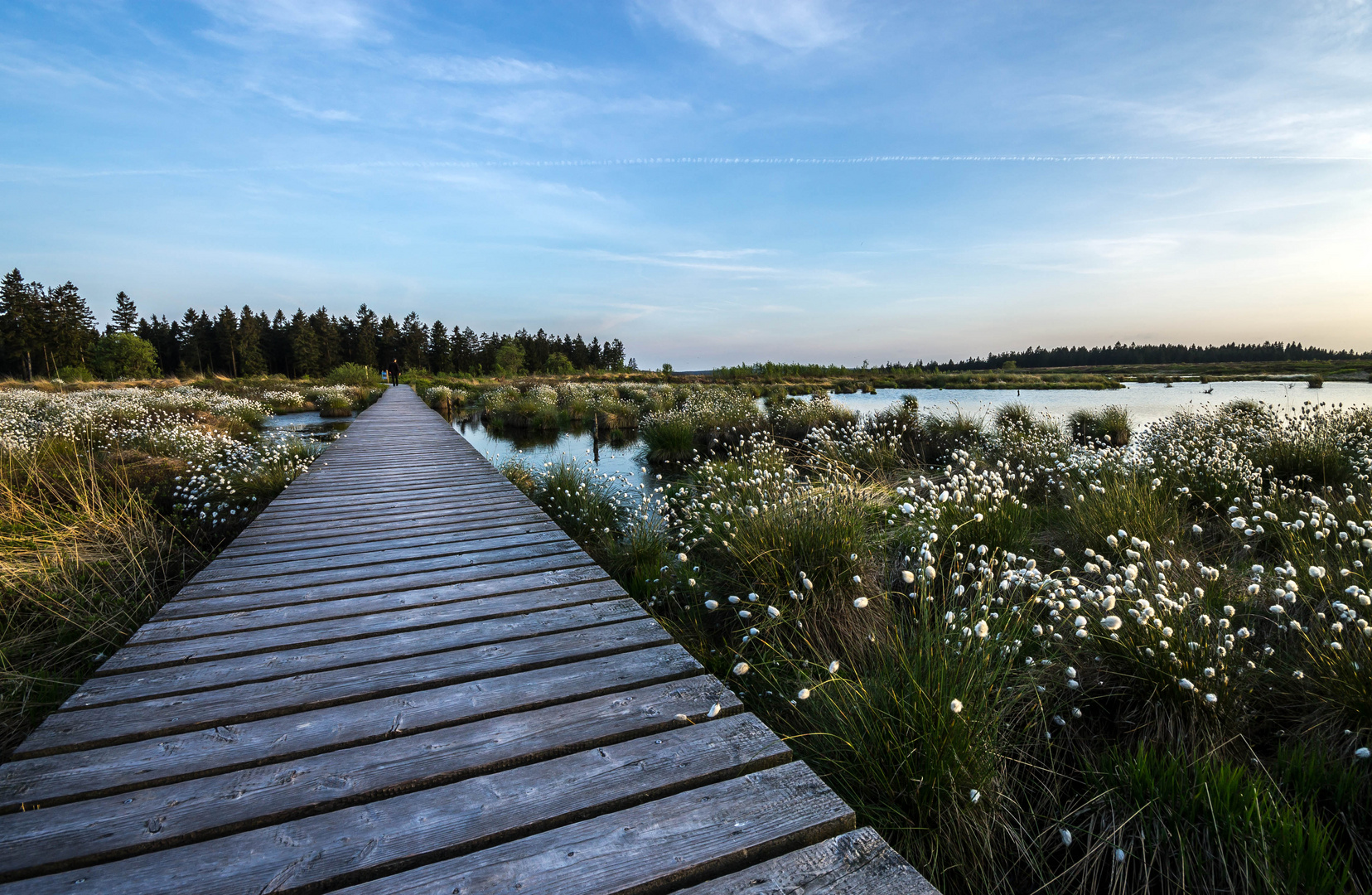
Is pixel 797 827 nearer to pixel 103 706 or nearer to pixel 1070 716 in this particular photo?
pixel 1070 716

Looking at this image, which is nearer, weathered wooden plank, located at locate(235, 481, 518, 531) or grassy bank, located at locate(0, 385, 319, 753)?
grassy bank, located at locate(0, 385, 319, 753)

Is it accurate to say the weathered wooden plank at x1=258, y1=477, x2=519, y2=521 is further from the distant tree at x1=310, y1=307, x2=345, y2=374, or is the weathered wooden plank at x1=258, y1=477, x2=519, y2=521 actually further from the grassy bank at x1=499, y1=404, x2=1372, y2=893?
the distant tree at x1=310, y1=307, x2=345, y2=374

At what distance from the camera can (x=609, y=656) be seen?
2.63 meters

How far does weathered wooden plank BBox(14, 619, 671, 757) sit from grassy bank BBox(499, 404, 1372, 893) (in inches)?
25.6

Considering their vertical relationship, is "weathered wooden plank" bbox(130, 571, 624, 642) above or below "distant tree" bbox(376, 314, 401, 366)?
below

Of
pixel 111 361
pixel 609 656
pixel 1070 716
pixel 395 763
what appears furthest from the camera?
pixel 111 361

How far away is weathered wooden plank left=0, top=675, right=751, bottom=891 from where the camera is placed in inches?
59.5

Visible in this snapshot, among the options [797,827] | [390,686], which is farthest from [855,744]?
[390,686]

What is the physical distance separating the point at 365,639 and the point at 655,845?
198 centimetres

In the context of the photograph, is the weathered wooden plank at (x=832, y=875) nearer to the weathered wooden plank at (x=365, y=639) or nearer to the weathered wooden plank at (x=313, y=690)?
the weathered wooden plank at (x=313, y=690)

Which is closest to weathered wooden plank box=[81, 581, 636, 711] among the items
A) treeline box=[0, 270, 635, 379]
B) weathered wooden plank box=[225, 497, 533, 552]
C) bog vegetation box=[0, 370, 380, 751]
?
bog vegetation box=[0, 370, 380, 751]

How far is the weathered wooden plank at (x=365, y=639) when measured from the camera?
2594mm

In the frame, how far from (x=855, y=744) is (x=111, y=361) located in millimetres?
82432

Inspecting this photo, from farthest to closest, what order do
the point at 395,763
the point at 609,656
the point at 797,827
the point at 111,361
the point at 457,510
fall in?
the point at 111,361 → the point at 457,510 → the point at 609,656 → the point at 395,763 → the point at 797,827
